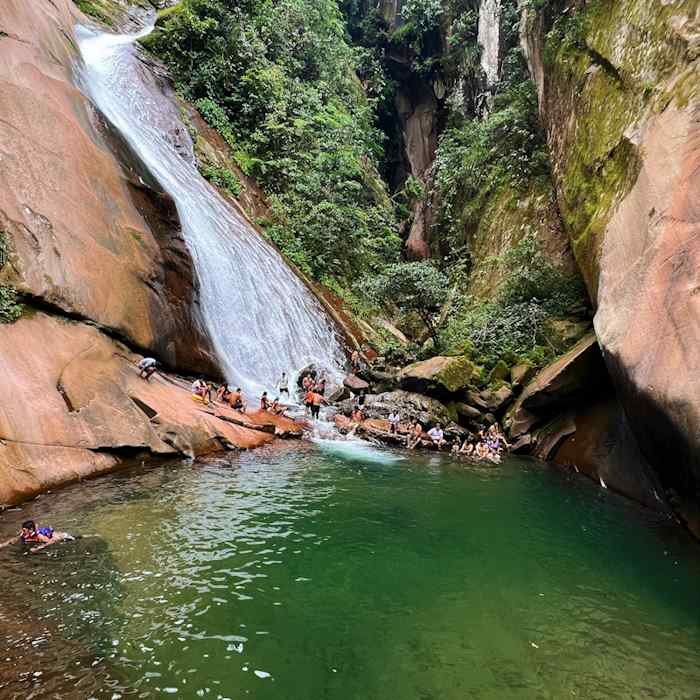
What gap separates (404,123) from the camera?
45.4 m

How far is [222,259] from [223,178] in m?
8.34

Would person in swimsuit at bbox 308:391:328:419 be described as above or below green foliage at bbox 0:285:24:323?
below

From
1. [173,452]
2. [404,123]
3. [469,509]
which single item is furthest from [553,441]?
[404,123]

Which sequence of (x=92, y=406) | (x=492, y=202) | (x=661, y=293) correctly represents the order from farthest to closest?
(x=492, y=202), (x=92, y=406), (x=661, y=293)

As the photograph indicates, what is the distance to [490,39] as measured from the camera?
107ft

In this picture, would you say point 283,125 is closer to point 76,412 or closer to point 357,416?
point 357,416

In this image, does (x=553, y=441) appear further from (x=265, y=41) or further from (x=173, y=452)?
(x=265, y=41)

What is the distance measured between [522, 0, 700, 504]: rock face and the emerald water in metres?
2.70

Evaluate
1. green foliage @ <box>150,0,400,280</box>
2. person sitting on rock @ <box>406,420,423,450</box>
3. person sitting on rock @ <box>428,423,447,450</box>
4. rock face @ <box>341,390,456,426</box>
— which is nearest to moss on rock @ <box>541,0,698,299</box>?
person sitting on rock @ <box>428,423,447,450</box>

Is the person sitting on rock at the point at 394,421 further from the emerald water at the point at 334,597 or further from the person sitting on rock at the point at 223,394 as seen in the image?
the emerald water at the point at 334,597

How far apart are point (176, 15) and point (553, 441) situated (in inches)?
1190

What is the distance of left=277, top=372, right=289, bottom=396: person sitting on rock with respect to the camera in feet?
67.5

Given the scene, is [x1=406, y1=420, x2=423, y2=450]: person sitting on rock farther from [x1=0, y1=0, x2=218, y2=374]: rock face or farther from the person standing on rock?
[x1=0, y1=0, x2=218, y2=374]: rock face

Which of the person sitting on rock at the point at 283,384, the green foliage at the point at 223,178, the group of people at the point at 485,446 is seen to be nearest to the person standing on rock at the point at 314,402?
the person sitting on rock at the point at 283,384
